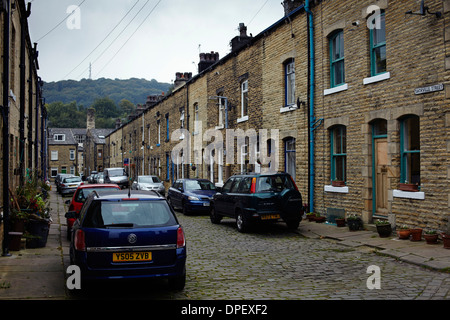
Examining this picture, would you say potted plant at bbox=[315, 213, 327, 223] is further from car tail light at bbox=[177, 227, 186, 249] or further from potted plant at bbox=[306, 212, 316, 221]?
car tail light at bbox=[177, 227, 186, 249]

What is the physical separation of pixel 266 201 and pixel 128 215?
21.5 feet

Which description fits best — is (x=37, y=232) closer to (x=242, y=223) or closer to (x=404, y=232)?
(x=242, y=223)

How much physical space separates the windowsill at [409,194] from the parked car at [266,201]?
8.92 feet

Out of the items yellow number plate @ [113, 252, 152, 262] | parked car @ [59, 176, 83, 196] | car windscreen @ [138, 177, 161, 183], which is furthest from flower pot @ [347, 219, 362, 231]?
parked car @ [59, 176, 83, 196]

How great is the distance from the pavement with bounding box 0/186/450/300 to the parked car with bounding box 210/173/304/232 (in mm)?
804

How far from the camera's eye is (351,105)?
1360cm

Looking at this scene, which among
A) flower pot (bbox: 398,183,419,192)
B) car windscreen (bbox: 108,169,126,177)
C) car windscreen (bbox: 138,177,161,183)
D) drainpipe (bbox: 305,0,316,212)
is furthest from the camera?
car windscreen (bbox: 108,169,126,177)

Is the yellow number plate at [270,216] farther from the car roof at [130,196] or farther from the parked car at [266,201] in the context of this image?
the car roof at [130,196]

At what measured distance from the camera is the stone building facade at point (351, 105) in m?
10.7

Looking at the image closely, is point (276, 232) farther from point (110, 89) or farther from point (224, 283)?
point (110, 89)

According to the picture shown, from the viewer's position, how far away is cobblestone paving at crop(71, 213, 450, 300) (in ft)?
21.5

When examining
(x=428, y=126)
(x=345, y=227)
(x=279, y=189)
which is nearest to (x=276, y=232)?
(x=279, y=189)

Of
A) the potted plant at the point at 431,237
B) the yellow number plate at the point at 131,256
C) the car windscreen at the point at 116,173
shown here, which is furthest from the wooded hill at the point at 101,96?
the yellow number plate at the point at 131,256

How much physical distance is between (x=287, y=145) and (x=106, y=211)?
39.1 feet
